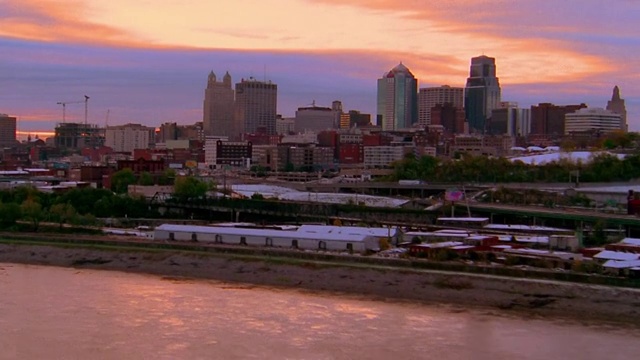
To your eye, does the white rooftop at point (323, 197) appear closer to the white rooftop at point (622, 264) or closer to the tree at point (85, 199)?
the tree at point (85, 199)

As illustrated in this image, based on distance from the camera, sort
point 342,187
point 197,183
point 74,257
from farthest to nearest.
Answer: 1. point 342,187
2. point 197,183
3. point 74,257

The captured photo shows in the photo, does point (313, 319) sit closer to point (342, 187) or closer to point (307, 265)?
point (307, 265)

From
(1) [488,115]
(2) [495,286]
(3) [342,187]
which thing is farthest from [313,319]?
(1) [488,115]

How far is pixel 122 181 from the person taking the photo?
33.7 metres

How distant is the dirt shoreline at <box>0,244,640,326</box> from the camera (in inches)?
487

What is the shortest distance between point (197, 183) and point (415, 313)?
669 inches

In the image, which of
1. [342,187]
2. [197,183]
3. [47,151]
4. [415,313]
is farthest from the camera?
[47,151]

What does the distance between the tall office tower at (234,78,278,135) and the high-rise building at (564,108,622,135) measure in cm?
3899

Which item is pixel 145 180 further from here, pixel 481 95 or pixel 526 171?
pixel 481 95

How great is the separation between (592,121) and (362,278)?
68329mm

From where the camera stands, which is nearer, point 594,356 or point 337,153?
point 594,356

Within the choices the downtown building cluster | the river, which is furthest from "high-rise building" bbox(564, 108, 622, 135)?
the river

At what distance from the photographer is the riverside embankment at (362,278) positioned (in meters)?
12.4

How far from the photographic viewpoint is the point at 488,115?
4171 inches
